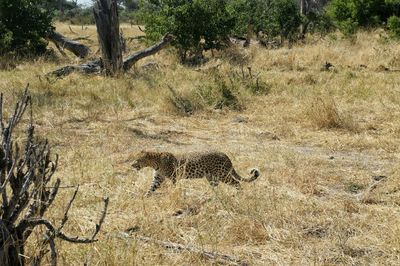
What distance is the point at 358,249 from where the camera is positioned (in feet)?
11.8

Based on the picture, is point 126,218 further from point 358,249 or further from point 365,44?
point 365,44

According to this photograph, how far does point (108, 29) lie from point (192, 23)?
269 centimetres

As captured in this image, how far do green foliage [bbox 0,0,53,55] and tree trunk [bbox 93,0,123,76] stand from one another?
347 centimetres

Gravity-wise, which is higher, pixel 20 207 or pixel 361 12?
pixel 20 207

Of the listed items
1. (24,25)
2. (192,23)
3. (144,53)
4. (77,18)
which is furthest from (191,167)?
(77,18)

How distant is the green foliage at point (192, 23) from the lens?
13.9 meters

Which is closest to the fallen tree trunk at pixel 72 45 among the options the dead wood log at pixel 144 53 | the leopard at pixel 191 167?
the dead wood log at pixel 144 53

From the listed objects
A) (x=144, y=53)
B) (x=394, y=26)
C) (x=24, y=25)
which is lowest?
(x=144, y=53)

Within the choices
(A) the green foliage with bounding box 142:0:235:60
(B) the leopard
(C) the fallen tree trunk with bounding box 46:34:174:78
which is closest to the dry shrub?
(B) the leopard

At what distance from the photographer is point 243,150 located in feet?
21.3

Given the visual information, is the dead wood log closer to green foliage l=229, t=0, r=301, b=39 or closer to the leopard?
green foliage l=229, t=0, r=301, b=39

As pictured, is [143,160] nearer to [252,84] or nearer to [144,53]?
[252,84]

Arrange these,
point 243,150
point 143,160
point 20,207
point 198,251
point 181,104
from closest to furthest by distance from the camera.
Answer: point 20,207 → point 198,251 → point 143,160 → point 243,150 → point 181,104

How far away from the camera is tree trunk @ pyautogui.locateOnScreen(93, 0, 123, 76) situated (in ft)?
39.2
